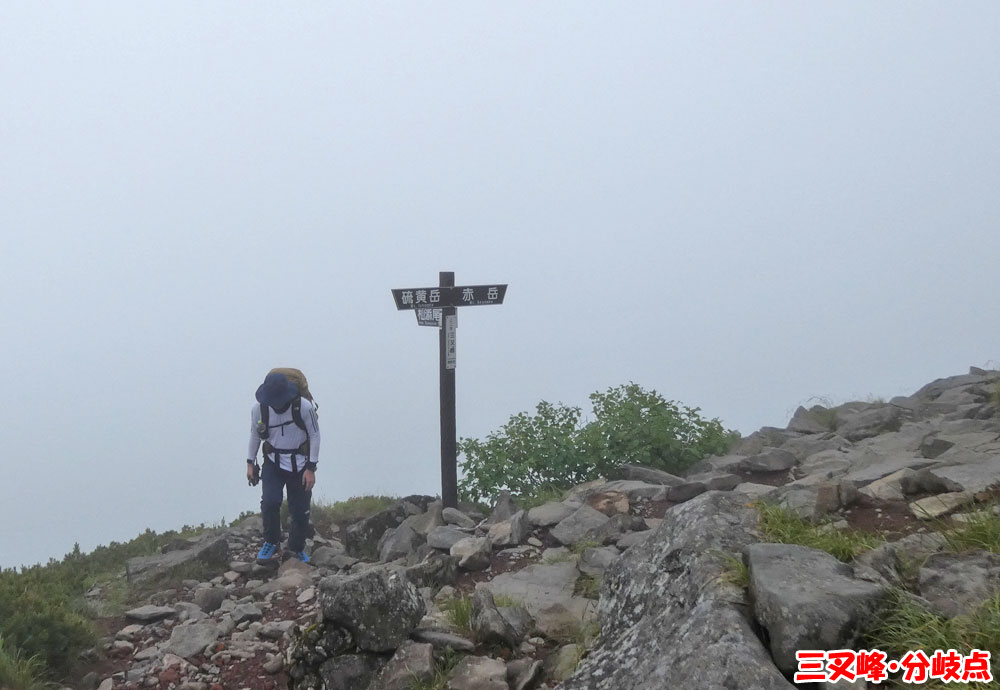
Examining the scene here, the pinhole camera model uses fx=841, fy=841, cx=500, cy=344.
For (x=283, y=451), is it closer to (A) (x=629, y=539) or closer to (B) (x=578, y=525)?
(B) (x=578, y=525)

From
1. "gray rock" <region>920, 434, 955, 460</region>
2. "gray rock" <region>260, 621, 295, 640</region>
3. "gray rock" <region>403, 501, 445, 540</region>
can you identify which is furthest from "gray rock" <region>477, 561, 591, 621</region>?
"gray rock" <region>920, 434, 955, 460</region>

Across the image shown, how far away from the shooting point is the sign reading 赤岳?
11.8m

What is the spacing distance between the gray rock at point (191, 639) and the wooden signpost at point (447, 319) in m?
4.46

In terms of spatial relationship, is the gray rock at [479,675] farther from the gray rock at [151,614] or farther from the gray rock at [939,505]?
the gray rock at [151,614]

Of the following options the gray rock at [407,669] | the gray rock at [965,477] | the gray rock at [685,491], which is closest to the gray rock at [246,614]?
the gray rock at [407,669]

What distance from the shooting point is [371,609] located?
626 centimetres

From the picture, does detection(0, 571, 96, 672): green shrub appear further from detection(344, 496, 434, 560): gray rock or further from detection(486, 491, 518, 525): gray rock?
detection(486, 491, 518, 525): gray rock

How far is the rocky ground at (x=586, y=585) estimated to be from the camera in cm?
457

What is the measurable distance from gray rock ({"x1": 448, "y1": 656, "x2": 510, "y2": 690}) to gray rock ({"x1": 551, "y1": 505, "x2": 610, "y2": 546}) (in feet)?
11.1

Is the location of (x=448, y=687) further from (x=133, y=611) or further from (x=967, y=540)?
(x=133, y=611)

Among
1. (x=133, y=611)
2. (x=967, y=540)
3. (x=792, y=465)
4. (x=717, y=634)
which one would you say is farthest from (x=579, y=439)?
(x=717, y=634)

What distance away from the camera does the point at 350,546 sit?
1203cm

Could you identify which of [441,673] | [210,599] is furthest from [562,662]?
[210,599]

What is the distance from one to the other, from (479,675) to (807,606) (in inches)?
99.2
